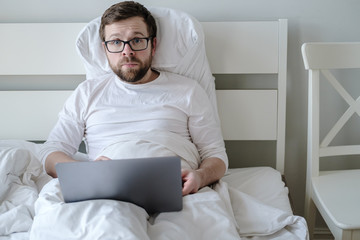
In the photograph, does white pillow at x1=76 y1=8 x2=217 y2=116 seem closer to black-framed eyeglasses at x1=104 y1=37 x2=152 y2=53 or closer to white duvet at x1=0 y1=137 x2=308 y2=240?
black-framed eyeglasses at x1=104 y1=37 x2=152 y2=53

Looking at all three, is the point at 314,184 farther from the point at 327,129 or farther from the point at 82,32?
the point at 82,32

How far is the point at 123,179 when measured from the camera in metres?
0.91

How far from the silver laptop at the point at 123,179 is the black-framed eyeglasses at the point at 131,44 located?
0.57 meters

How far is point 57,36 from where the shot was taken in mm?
1565

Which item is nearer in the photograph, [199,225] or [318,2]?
[199,225]

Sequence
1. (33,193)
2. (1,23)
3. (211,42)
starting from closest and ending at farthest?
(33,193)
(211,42)
(1,23)

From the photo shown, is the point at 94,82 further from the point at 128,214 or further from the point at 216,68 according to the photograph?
the point at 128,214

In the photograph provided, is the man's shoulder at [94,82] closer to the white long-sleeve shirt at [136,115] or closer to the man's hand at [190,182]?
the white long-sleeve shirt at [136,115]

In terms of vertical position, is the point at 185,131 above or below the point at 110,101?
below

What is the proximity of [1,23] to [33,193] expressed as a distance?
852mm

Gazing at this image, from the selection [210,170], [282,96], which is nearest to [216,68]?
[282,96]

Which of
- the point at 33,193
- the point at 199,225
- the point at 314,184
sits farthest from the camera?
the point at 314,184

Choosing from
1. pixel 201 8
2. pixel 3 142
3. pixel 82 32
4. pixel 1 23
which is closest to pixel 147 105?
pixel 82 32

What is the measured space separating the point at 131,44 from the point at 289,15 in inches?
26.5
